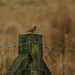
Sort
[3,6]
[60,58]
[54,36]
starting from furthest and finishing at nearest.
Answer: [3,6] → [54,36] → [60,58]

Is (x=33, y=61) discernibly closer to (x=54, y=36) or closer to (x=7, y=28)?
(x=54, y=36)

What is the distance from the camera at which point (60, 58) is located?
5316 millimetres

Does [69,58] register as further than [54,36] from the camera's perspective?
No

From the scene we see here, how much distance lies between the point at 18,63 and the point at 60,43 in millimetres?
2716

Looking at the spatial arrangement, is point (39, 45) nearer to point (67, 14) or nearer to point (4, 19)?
point (67, 14)

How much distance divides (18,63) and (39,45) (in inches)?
15.4

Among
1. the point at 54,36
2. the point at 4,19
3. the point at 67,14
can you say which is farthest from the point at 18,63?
the point at 4,19

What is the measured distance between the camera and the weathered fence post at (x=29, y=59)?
346 cm

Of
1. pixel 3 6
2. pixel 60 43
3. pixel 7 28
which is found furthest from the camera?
pixel 3 6

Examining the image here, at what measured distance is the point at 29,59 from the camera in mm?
3516

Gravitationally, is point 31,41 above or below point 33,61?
above

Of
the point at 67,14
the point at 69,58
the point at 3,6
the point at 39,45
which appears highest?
the point at 3,6

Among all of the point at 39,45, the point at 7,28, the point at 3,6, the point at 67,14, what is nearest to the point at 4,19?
the point at 3,6

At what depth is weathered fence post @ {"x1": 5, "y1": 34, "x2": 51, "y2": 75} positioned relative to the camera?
3457 millimetres
